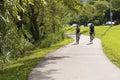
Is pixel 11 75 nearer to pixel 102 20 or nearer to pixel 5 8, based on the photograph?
pixel 5 8

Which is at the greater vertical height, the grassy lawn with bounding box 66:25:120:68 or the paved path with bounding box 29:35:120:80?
the paved path with bounding box 29:35:120:80

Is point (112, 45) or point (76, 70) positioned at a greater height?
point (76, 70)

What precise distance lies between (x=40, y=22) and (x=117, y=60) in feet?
69.6

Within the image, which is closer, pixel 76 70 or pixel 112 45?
pixel 76 70

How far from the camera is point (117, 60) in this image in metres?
20.3

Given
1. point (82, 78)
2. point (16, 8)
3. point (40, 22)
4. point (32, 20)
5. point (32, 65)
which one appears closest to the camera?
point (16, 8)

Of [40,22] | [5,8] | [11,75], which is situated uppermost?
[5,8]

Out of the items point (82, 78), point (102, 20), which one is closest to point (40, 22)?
point (82, 78)

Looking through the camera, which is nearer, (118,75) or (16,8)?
(16,8)

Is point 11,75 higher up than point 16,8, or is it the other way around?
point 16,8

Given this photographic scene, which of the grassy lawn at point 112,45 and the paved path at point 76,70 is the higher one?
the paved path at point 76,70

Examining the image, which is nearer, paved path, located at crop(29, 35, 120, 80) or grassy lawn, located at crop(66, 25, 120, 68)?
paved path, located at crop(29, 35, 120, 80)

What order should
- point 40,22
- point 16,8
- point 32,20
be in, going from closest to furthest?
point 16,8 → point 32,20 → point 40,22

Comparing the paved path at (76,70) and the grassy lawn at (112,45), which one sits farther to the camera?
the grassy lawn at (112,45)
